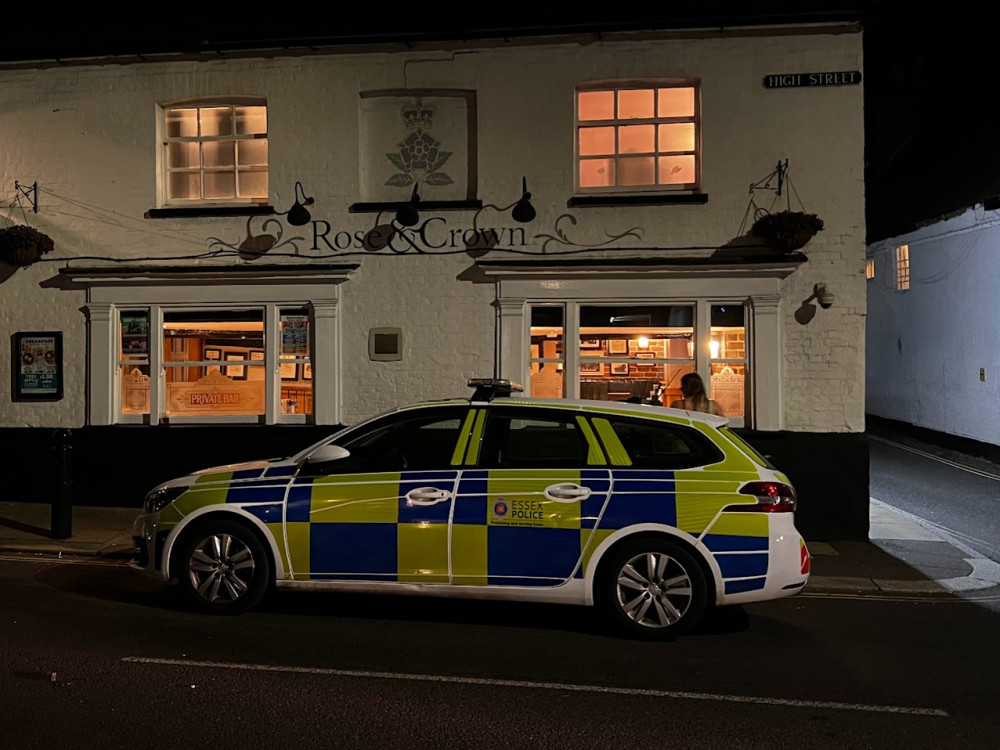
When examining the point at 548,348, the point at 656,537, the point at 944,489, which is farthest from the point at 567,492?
the point at 944,489

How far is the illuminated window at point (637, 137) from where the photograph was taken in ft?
33.7

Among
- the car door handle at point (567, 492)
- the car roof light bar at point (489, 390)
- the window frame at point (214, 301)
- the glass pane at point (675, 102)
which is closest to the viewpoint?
the car door handle at point (567, 492)

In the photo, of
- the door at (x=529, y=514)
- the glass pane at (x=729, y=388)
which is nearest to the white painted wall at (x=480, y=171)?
the glass pane at (x=729, y=388)

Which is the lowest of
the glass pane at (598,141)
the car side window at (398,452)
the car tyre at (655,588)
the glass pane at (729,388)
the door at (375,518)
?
the car tyre at (655,588)

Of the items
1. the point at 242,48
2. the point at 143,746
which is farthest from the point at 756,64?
the point at 143,746

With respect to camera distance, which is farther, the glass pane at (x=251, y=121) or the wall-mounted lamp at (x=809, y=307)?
the glass pane at (x=251, y=121)

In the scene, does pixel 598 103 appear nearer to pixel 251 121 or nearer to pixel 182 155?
pixel 251 121

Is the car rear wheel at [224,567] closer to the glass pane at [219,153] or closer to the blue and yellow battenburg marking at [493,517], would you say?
the blue and yellow battenburg marking at [493,517]

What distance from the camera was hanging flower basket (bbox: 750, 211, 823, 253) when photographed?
9.46 m

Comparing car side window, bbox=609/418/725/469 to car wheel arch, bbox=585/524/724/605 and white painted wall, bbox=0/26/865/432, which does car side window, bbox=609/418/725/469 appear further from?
white painted wall, bbox=0/26/865/432

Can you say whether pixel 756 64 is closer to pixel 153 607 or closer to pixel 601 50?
pixel 601 50

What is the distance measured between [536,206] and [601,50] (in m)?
1.97

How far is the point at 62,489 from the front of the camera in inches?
351

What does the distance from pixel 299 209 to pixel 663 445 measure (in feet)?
20.7
